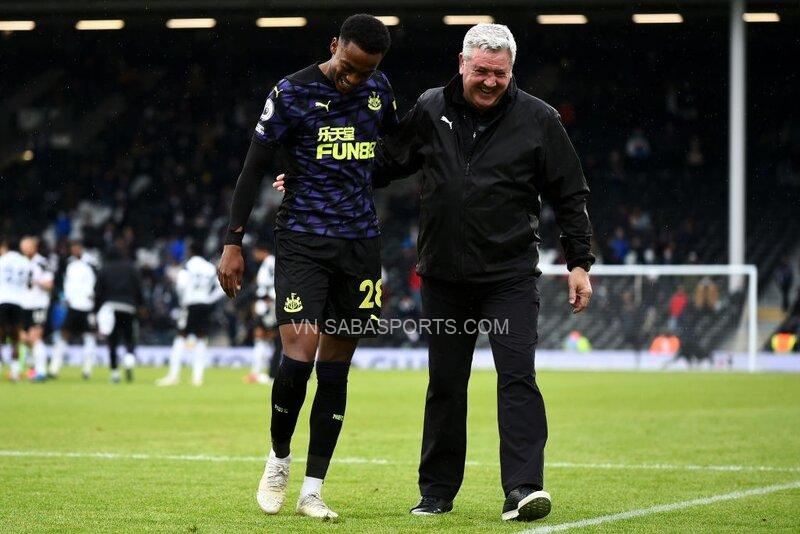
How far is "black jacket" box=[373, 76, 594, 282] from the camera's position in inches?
235

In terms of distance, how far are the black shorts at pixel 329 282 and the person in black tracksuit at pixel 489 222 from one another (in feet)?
1.06

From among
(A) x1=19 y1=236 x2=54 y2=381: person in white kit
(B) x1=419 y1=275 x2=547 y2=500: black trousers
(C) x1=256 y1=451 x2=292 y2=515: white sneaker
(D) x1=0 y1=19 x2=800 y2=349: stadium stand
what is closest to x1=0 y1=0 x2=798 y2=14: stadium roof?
(D) x1=0 y1=19 x2=800 y2=349: stadium stand

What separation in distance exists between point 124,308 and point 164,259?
1176 cm

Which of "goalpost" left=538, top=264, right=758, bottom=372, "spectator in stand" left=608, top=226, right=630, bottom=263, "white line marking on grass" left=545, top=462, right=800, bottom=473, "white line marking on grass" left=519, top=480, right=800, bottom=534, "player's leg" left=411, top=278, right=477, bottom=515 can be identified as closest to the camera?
"white line marking on grass" left=519, top=480, right=800, bottom=534

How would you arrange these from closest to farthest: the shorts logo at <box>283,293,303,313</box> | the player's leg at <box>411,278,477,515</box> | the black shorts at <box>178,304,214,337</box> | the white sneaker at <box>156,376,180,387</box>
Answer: the shorts logo at <box>283,293,303,313</box>, the player's leg at <box>411,278,477,515</box>, the white sneaker at <box>156,376,180,387</box>, the black shorts at <box>178,304,214,337</box>

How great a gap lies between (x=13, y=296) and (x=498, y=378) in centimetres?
1569

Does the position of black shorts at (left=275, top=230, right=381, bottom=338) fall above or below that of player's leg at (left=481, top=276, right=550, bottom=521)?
above

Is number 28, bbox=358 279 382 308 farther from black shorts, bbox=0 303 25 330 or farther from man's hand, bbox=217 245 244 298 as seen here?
black shorts, bbox=0 303 25 330

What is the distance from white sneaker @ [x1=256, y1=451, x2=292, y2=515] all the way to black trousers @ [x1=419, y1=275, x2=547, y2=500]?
25.8 inches

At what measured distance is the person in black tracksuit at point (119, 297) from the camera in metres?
20.3

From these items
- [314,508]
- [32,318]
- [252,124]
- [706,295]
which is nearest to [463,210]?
[314,508]

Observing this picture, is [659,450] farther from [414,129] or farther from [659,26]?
[659,26]

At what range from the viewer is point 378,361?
1027 inches

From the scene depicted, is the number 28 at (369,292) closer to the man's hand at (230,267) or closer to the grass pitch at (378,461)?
Answer: the man's hand at (230,267)
